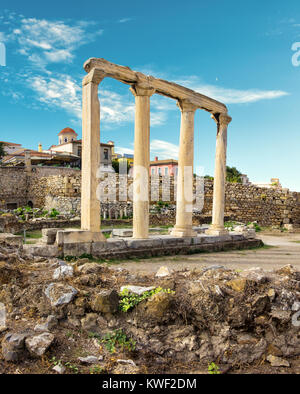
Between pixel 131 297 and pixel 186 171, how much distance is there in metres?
7.35

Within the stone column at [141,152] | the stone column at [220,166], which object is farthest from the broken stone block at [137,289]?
the stone column at [220,166]

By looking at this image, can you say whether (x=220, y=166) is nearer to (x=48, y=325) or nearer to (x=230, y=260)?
(x=230, y=260)

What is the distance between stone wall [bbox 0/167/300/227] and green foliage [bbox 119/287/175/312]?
1452cm

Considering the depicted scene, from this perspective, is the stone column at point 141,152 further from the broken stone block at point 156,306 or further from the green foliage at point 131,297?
the broken stone block at point 156,306

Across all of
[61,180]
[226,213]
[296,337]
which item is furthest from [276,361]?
[61,180]

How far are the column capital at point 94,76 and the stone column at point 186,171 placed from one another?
3.50 metres

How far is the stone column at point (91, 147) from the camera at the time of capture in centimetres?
849

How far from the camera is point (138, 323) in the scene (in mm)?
3990

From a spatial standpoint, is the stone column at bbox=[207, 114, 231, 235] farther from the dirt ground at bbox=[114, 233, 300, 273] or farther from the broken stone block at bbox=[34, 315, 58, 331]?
the broken stone block at bbox=[34, 315, 58, 331]

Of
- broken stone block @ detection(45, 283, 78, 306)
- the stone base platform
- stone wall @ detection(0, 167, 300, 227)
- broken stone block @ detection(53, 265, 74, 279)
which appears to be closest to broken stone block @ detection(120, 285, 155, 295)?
broken stone block @ detection(45, 283, 78, 306)

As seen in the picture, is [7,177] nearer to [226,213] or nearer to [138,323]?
[226,213]

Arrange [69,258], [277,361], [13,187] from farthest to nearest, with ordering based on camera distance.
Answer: [13,187]
[69,258]
[277,361]

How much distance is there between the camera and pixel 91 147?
8500mm

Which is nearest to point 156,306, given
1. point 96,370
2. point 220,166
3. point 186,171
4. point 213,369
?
point 213,369
